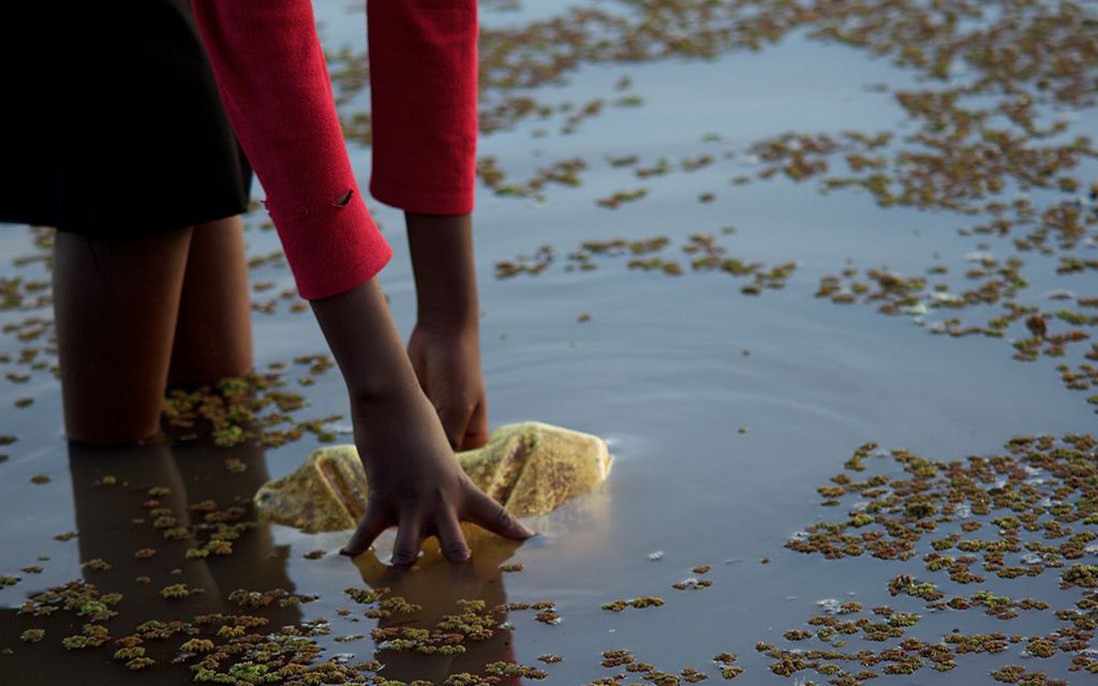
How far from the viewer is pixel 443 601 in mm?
2018

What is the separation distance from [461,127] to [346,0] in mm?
3209

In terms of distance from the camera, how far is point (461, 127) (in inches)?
89.7

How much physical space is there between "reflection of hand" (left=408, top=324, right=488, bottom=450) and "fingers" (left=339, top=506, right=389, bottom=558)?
272 mm

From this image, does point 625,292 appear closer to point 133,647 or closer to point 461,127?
point 461,127

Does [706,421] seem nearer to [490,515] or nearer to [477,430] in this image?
[477,430]

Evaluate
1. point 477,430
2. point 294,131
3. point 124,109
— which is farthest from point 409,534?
point 124,109

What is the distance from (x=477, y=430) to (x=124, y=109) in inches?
29.6

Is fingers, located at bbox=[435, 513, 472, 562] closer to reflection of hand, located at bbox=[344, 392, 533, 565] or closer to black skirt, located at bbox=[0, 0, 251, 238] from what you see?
reflection of hand, located at bbox=[344, 392, 533, 565]

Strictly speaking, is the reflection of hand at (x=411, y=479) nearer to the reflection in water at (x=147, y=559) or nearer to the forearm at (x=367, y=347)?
the forearm at (x=367, y=347)

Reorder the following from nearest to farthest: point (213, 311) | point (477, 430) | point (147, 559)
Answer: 1. point (147, 559)
2. point (477, 430)
3. point (213, 311)

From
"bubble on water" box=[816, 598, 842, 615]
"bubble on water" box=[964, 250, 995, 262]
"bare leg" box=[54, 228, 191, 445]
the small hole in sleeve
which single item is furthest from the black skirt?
"bubble on water" box=[964, 250, 995, 262]

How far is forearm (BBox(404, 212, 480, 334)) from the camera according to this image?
7.43ft

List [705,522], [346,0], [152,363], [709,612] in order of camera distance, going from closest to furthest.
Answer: [709,612]
[705,522]
[152,363]
[346,0]

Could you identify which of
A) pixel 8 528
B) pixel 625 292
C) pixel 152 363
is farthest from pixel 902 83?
pixel 8 528
